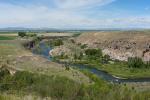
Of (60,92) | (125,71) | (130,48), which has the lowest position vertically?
(125,71)

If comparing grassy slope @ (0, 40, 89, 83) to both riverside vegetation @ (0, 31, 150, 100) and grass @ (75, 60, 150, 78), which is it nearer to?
riverside vegetation @ (0, 31, 150, 100)

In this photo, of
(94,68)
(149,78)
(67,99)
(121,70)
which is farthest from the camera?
(94,68)

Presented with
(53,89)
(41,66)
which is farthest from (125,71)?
(53,89)

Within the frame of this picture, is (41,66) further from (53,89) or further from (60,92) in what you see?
(60,92)

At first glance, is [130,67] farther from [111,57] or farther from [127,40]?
[127,40]

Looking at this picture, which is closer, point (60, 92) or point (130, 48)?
point (60, 92)

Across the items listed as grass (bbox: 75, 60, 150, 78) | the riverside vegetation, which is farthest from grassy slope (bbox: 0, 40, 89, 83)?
grass (bbox: 75, 60, 150, 78)

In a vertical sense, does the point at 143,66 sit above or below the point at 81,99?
below

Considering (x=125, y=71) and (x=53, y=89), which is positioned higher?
(x=53, y=89)

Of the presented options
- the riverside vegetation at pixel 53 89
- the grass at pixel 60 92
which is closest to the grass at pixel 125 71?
the riverside vegetation at pixel 53 89

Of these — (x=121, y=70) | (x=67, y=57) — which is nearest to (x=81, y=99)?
(x=121, y=70)

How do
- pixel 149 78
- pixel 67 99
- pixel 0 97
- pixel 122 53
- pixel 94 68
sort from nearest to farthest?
pixel 0 97, pixel 67 99, pixel 149 78, pixel 94 68, pixel 122 53
